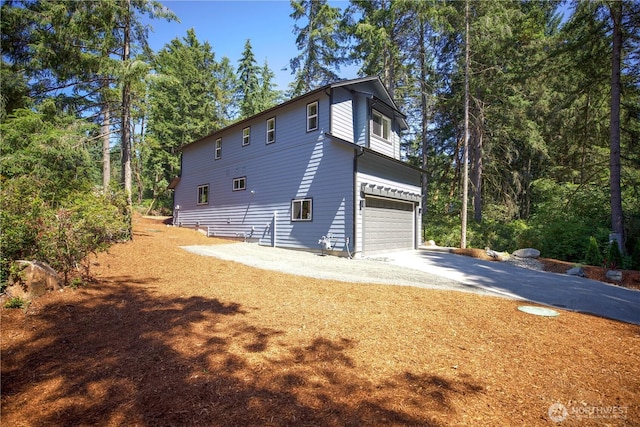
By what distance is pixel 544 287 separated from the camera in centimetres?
700

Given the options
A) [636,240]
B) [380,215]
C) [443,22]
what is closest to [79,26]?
[380,215]

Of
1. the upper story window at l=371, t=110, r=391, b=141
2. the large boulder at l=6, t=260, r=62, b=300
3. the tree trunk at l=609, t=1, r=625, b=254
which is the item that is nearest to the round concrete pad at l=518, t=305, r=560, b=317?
the large boulder at l=6, t=260, r=62, b=300

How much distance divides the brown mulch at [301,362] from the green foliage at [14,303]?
116 mm

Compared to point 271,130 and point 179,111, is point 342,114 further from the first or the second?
point 179,111

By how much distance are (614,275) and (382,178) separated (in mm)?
7830

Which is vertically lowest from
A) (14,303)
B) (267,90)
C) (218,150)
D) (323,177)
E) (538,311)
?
(538,311)

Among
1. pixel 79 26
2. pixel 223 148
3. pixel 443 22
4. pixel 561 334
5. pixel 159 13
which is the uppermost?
pixel 443 22

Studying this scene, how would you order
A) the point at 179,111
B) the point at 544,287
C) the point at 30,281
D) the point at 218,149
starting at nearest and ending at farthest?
the point at 30,281
the point at 544,287
the point at 218,149
the point at 179,111

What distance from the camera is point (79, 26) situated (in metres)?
9.49

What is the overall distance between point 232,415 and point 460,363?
234 cm

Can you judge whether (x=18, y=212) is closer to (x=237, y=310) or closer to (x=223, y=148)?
(x=237, y=310)

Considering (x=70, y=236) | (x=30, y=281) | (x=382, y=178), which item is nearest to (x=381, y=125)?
(x=382, y=178)

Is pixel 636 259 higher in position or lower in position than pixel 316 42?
lower

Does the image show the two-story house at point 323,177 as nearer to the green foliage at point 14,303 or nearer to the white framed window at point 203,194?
the white framed window at point 203,194
